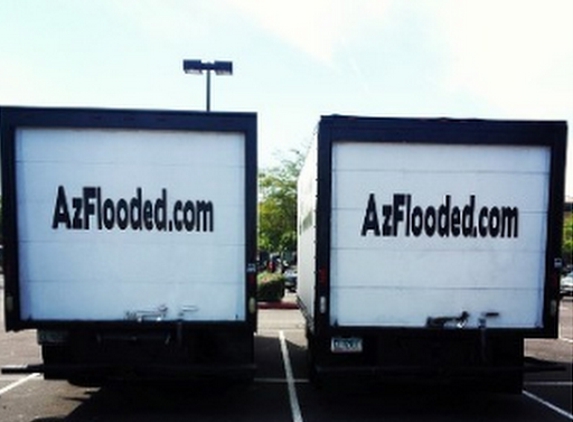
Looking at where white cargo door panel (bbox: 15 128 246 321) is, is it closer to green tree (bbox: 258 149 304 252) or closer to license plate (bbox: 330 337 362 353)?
license plate (bbox: 330 337 362 353)

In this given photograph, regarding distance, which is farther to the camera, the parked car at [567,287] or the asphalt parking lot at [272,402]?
the parked car at [567,287]

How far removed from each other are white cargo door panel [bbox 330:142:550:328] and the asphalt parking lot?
4.27 ft

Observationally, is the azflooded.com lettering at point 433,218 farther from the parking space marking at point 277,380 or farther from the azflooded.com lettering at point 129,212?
the parking space marking at point 277,380

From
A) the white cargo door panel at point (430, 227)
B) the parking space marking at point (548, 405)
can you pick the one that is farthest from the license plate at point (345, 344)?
the parking space marking at point (548, 405)

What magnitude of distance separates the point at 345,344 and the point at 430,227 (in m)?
1.55

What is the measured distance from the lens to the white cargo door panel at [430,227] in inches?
235

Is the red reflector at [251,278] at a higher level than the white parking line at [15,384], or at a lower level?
higher

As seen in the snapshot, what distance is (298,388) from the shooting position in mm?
7633

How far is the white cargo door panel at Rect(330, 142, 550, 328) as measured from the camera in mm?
5969

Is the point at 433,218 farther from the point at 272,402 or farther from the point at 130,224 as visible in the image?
the point at 130,224

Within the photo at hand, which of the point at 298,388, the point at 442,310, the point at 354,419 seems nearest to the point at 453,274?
the point at 442,310

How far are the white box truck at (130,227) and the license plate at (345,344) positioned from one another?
893 millimetres

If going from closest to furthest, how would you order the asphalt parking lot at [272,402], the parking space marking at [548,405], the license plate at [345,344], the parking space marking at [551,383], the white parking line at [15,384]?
the license plate at [345,344] < the asphalt parking lot at [272,402] < the parking space marking at [548,405] < the white parking line at [15,384] < the parking space marking at [551,383]

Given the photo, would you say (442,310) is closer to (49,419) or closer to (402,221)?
(402,221)
